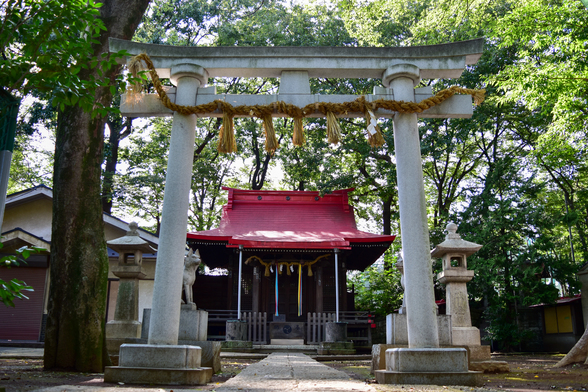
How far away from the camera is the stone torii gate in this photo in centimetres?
570

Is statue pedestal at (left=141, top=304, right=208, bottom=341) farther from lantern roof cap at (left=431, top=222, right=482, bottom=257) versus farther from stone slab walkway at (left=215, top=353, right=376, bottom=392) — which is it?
lantern roof cap at (left=431, top=222, right=482, bottom=257)

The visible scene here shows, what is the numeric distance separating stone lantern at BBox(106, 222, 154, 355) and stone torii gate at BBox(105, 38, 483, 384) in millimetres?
2907

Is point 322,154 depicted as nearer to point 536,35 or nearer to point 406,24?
point 406,24

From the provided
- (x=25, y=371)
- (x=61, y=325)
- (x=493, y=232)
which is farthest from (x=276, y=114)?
(x=493, y=232)

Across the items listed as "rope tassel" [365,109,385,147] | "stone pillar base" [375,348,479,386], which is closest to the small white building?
"rope tassel" [365,109,385,147]

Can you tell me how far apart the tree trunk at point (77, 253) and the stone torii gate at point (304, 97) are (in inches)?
50.4

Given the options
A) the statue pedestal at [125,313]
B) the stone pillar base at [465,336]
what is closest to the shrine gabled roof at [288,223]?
the statue pedestal at [125,313]

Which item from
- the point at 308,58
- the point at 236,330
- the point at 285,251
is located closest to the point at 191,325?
the point at 308,58

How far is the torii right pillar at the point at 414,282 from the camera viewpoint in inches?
205

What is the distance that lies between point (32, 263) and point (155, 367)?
467 inches

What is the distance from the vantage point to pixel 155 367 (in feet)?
17.2

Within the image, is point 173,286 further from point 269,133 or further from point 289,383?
point 269,133

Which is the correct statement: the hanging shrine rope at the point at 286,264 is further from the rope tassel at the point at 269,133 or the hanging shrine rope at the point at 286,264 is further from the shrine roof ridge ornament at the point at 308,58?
the shrine roof ridge ornament at the point at 308,58

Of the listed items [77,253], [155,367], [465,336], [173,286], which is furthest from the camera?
[465,336]
